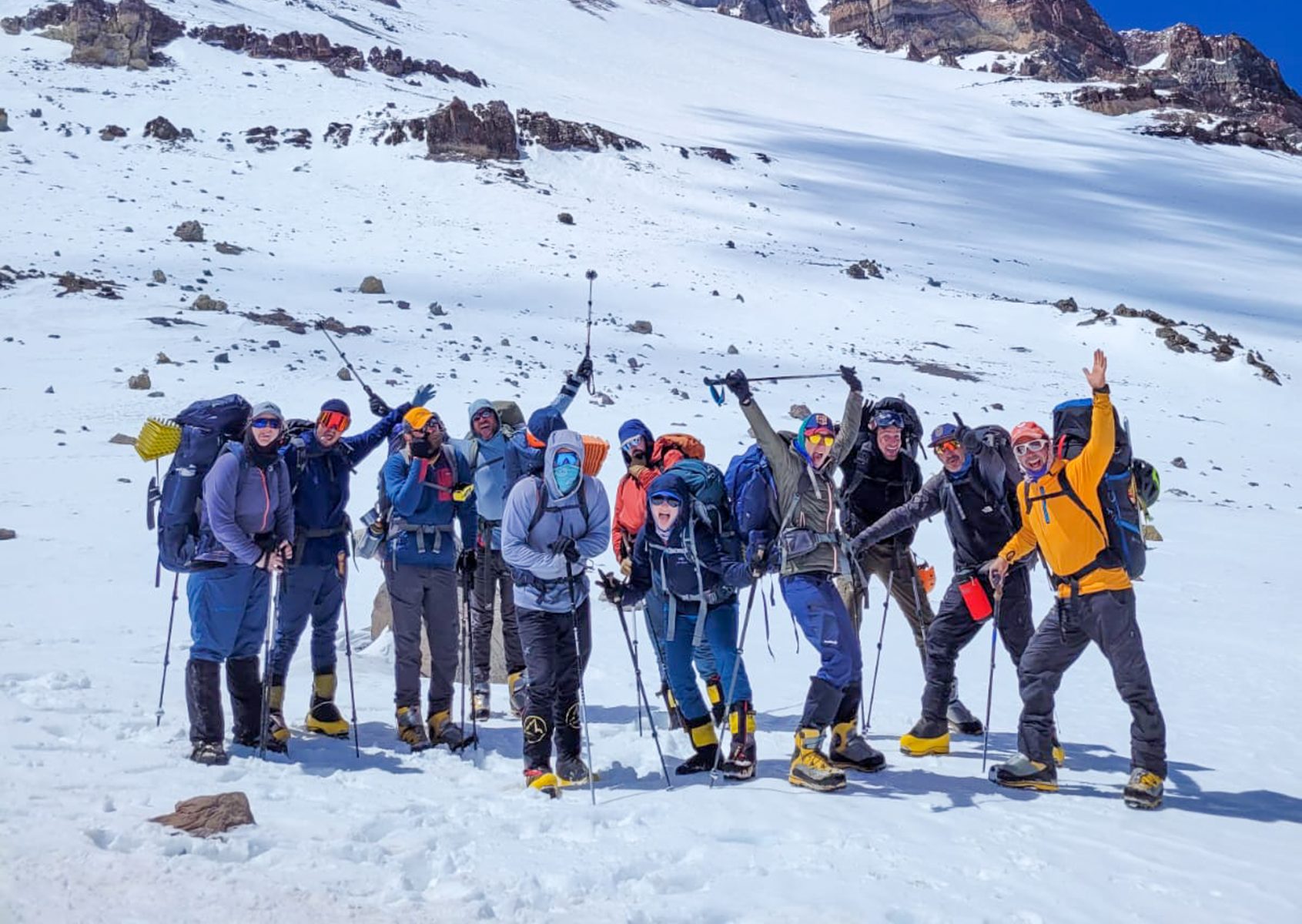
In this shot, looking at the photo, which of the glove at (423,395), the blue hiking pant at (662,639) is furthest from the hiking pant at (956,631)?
the glove at (423,395)

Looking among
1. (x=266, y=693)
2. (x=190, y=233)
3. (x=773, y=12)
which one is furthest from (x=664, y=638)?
(x=773, y=12)

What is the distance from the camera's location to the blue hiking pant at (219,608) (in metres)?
6.11

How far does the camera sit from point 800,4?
5920 inches

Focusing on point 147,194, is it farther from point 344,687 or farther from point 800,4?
point 800,4

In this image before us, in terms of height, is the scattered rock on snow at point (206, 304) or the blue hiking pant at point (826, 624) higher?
the scattered rock on snow at point (206, 304)

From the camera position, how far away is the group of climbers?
588cm

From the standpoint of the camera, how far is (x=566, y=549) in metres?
6.02

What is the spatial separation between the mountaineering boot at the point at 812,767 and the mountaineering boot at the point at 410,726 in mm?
2352

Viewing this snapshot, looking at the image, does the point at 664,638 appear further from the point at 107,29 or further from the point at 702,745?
the point at 107,29

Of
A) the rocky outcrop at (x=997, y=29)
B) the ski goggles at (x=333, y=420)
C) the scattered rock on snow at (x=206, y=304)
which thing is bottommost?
the ski goggles at (x=333, y=420)

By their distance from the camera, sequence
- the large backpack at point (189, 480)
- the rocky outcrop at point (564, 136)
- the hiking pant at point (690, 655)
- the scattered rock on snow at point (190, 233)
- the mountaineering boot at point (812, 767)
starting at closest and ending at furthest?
the mountaineering boot at point (812, 767), the large backpack at point (189, 480), the hiking pant at point (690, 655), the scattered rock on snow at point (190, 233), the rocky outcrop at point (564, 136)

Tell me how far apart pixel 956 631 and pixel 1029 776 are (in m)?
1.03

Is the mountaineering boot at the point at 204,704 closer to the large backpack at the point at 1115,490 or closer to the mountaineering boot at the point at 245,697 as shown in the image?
the mountaineering boot at the point at 245,697

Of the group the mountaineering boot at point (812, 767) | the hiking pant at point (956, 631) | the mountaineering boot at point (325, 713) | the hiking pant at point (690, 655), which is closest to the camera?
the mountaineering boot at point (812, 767)
